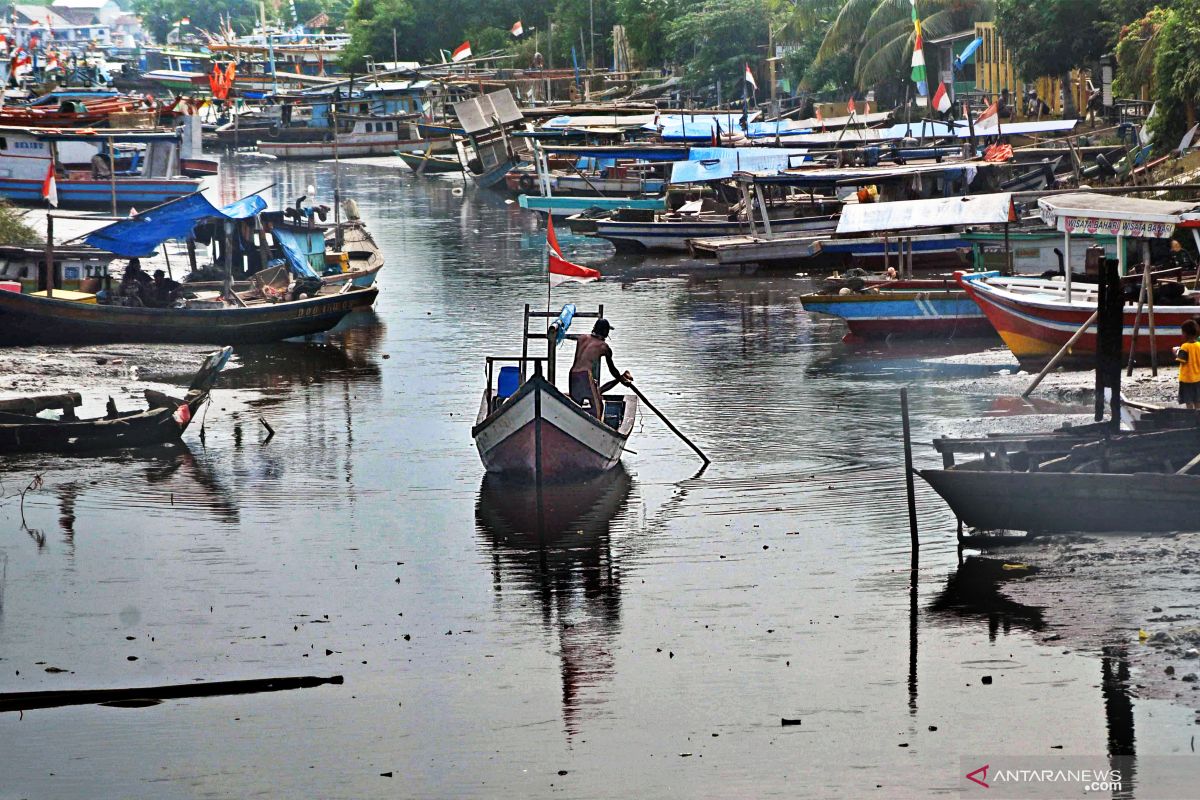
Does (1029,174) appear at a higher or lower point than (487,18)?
lower

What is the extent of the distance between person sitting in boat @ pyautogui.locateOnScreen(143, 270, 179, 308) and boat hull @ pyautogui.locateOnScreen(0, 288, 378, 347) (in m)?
0.91

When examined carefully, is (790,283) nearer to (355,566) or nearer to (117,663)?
(355,566)

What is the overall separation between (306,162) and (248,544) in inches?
2374

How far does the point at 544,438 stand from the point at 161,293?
40.6ft

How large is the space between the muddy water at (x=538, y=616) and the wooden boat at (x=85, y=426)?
250 millimetres

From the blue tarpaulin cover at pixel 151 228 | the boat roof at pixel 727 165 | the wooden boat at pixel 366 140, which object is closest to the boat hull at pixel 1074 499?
the blue tarpaulin cover at pixel 151 228

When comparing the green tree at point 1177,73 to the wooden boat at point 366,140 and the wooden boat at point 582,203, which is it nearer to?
the wooden boat at point 582,203

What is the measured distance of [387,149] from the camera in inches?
3044

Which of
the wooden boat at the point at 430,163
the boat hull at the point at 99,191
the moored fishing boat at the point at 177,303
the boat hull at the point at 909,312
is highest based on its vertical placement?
the wooden boat at the point at 430,163

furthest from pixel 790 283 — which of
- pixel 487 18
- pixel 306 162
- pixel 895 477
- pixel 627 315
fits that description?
pixel 487 18

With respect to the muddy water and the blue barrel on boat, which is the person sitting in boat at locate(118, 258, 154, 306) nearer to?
the muddy water

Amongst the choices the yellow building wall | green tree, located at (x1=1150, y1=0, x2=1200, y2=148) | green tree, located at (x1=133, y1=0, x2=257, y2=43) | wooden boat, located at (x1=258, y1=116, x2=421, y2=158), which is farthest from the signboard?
green tree, located at (x1=133, y1=0, x2=257, y2=43)

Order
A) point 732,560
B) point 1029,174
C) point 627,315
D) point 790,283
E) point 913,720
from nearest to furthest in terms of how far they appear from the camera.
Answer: point 913,720 → point 732,560 → point 627,315 → point 790,283 → point 1029,174

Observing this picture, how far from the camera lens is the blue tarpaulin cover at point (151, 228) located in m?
28.3
